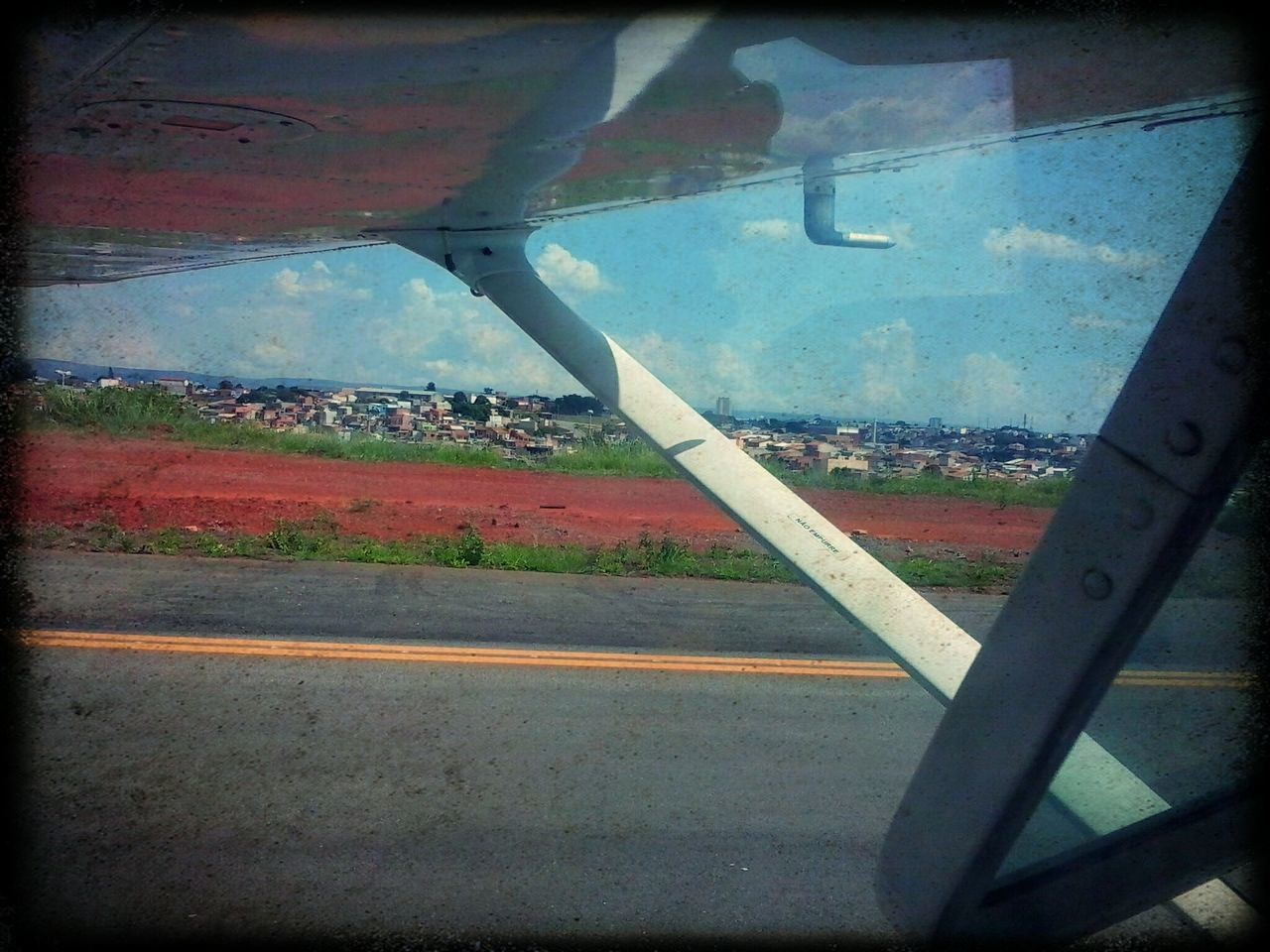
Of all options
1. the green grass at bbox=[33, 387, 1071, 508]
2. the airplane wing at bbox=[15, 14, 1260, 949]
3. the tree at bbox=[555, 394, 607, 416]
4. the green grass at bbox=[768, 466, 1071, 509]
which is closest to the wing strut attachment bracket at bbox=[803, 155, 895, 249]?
the airplane wing at bbox=[15, 14, 1260, 949]

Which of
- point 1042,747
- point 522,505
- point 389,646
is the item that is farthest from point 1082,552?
point 522,505

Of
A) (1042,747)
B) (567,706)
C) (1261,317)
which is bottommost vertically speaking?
(567,706)

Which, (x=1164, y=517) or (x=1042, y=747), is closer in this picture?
(x=1164, y=517)

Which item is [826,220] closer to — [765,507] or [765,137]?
[765,137]

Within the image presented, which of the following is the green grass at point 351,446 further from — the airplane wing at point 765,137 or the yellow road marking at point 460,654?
the airplane wing at point 765,137

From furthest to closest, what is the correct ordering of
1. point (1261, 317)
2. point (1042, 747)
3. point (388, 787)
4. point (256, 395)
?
point (256, 395)
point (388, 787)
point (1042, 747)
point (1261, 317)

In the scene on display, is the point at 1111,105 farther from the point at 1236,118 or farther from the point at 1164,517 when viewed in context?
the point at 1164,517

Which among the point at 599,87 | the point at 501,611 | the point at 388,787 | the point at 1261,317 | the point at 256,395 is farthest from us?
the point at 256,395
